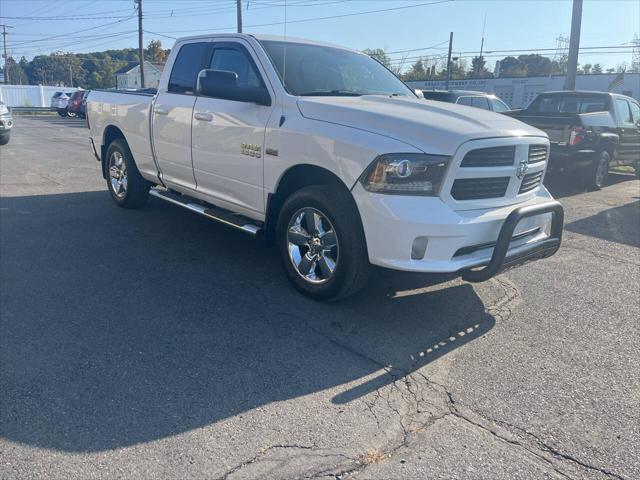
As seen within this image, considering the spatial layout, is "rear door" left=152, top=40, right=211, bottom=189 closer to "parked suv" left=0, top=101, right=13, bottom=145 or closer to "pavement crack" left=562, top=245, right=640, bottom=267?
"pavement crack" left=562, top=245, right=640, bottom=267

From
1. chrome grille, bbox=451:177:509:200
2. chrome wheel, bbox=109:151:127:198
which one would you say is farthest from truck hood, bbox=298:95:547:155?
chrome wheel, bbox=109:151:127:198

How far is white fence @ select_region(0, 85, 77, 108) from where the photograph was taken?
5288 cm

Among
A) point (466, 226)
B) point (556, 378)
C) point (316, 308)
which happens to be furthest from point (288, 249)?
point (556, 378)

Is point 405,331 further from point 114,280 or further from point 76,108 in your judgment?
point 76,108

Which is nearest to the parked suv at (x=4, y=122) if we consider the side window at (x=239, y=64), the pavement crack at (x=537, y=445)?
the side window at (x=239, y=64)

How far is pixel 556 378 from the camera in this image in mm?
3455

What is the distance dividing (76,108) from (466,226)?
34.8m

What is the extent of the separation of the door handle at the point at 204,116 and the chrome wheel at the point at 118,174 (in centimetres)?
212

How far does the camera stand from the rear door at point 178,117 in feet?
19.0

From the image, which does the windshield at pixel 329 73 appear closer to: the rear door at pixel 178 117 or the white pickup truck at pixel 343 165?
the white pickup truck at pixel 343 165

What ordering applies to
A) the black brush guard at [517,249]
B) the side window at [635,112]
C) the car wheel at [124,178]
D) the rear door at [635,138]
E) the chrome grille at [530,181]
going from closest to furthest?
the black brush guard at [517,249], the chrome grille at [530,181], the car wheel at [124,178], the rear door at [635,138], the side window at [635,112]

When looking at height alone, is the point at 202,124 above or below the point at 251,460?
above

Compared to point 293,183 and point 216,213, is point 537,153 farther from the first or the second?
point 216,213

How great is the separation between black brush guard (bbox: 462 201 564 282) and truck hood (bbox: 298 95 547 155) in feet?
1.96
